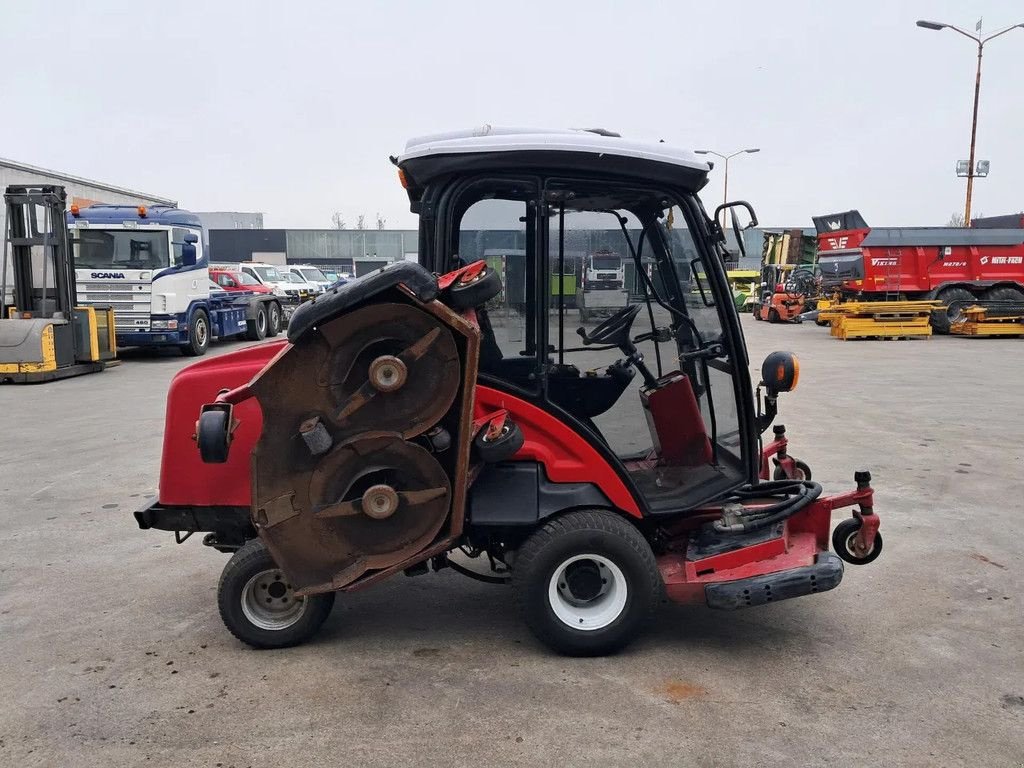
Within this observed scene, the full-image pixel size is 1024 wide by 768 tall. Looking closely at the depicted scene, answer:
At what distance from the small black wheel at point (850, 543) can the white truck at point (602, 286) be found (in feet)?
4.95

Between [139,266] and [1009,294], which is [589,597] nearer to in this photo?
[139,266]

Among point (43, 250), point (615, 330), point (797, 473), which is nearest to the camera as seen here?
point (615, 330)

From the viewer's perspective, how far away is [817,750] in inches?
119


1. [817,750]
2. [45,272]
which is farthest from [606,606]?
[45,272]

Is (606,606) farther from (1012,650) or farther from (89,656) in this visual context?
(89,656)

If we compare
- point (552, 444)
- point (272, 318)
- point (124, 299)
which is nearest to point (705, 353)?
point (552, 444)

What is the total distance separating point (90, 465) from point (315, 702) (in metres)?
5.28

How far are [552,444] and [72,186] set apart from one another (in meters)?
26.7

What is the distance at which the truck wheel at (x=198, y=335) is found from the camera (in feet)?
57.6

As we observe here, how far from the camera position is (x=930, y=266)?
859 inches

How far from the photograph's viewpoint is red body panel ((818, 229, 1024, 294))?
70.7ft

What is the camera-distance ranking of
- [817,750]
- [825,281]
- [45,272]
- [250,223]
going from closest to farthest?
1. [817,750]
2. [45,272]
3. [825,281]
4. [250,223]

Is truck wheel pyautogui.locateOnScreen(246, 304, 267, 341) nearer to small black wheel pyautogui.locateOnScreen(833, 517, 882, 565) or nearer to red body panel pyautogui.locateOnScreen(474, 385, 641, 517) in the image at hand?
red body panel pyautogui.locateOnScreen(474, 385, 641, 517)

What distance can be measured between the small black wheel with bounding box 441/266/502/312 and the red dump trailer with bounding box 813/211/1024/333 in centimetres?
2030
